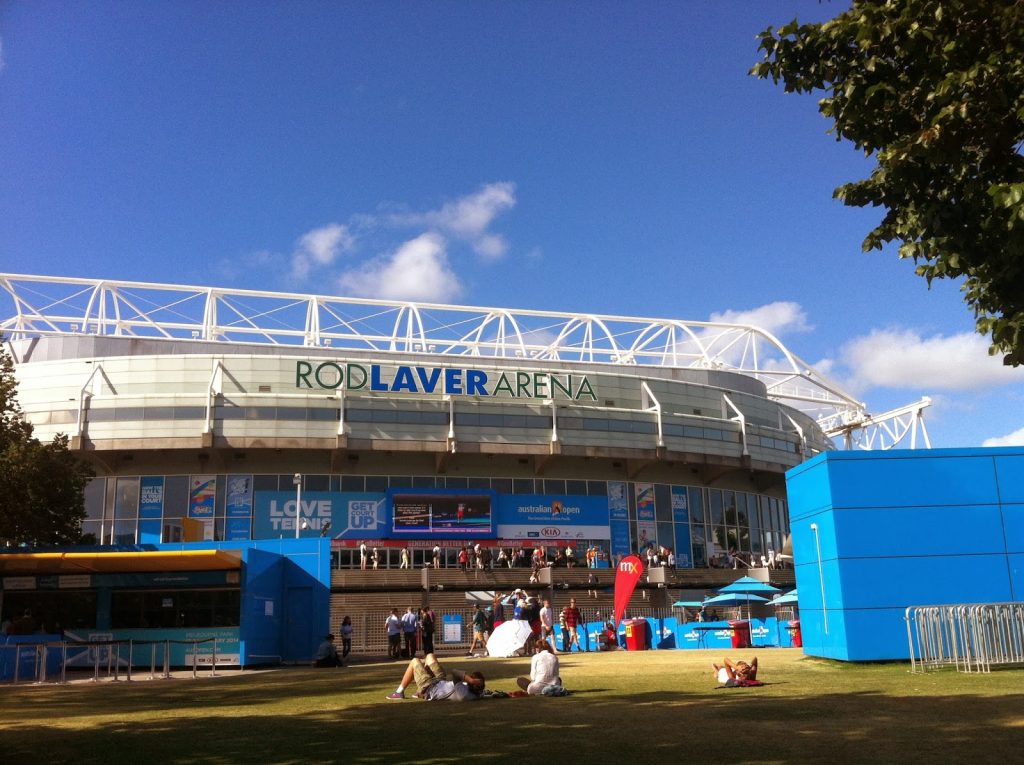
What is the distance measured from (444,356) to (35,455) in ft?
102

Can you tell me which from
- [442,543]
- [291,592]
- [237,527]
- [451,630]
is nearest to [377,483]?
[442,543]

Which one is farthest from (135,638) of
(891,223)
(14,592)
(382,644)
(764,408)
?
(764,408)

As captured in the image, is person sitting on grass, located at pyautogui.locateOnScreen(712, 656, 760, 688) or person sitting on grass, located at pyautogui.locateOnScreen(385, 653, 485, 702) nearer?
person sitting on grass, located at pyautogui.locateOnScreen(385, 653, 485, 702)

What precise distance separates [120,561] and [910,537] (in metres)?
20.2

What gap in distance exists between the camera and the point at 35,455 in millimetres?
30203

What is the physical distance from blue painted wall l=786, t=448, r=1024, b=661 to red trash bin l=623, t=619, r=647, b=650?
12186mm

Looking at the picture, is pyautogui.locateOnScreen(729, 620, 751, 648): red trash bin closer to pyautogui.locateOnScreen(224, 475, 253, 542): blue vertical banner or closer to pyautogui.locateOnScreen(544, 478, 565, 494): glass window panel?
pyautogui.locateOnScreen(544, 478, 565, 494): glass window panel

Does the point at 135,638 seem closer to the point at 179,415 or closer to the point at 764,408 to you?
the point at 179,415

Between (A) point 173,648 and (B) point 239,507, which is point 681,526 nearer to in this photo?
(B) point 239,507

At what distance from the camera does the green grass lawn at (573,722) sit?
9836 mm

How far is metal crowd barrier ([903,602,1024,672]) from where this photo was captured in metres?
18.2

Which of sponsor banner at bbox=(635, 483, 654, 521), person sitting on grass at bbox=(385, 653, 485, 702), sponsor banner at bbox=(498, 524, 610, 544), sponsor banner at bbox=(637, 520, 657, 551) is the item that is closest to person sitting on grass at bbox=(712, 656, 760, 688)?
person sitting on grass at bbox=(385, 653, 485, 702)

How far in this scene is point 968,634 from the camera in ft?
61.0

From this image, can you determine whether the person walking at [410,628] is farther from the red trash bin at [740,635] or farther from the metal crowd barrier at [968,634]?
the metal crowd barrier at [968,634]
